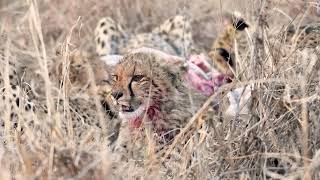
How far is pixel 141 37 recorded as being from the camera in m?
6.71

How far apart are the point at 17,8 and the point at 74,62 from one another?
2460 millimetres

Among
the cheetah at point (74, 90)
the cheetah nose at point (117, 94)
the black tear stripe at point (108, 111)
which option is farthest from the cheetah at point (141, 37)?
the cheetah nose at point (117, 94)

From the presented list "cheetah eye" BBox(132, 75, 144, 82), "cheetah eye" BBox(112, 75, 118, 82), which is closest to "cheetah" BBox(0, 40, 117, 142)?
"cheetah eye" BBox(112, 75, 118, 82)

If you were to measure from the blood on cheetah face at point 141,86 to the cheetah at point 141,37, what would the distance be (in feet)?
7.74

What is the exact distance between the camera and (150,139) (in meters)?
3.57

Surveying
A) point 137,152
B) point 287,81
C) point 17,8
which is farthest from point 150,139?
point 17,8

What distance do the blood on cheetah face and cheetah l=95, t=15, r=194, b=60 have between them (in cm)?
236

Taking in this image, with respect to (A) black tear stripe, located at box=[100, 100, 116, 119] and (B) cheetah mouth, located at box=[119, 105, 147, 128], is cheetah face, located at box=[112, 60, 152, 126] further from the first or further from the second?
(A) black tear stripe, located at box=[100, 100, 116, 119]

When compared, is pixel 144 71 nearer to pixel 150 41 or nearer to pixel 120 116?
pixel 120 116

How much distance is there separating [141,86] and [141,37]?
2.76 m

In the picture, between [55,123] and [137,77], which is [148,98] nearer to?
[137,77]

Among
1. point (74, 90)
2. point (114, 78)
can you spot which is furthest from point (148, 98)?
point (74, 90)

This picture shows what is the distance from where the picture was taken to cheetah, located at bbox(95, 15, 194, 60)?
21.7 ft

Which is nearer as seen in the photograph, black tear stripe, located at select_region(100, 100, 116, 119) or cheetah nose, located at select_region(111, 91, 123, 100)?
cheetah nose, located at select_region(111, 91, 123, 100)
